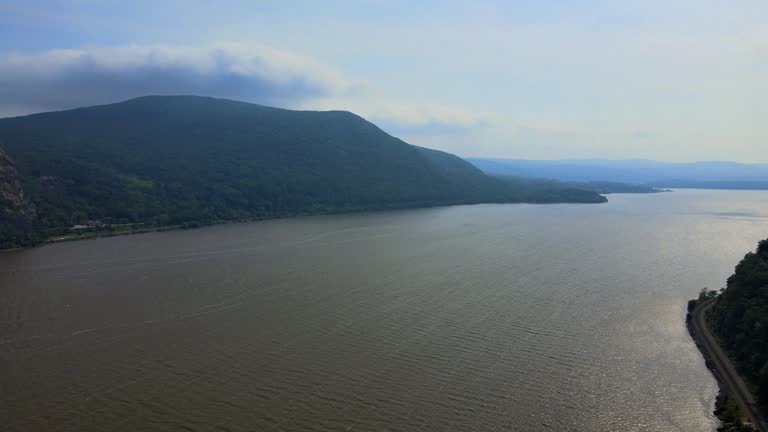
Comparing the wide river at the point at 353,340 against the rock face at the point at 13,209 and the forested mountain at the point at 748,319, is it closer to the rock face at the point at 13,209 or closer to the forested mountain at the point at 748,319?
the forested mountain at the point at 748,319

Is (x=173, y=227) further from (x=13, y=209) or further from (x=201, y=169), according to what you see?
(x=201, y=169)

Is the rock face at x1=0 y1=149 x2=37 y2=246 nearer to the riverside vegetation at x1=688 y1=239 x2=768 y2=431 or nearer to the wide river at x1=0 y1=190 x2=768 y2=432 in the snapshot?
the wide river at x1=0 y1=190 x2=768 y2=432

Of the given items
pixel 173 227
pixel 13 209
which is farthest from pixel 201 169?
pixel 13 209

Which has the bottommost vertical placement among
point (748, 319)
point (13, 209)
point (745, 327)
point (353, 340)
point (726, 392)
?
point (726, 392)

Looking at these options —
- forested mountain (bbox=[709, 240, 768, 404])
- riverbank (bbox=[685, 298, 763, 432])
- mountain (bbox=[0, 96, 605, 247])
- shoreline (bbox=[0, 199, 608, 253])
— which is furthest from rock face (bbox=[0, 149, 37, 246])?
forested mountain (bbox=[709, 240, 768, 404])

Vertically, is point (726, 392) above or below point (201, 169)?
below

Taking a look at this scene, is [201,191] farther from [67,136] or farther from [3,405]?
[3,405]
